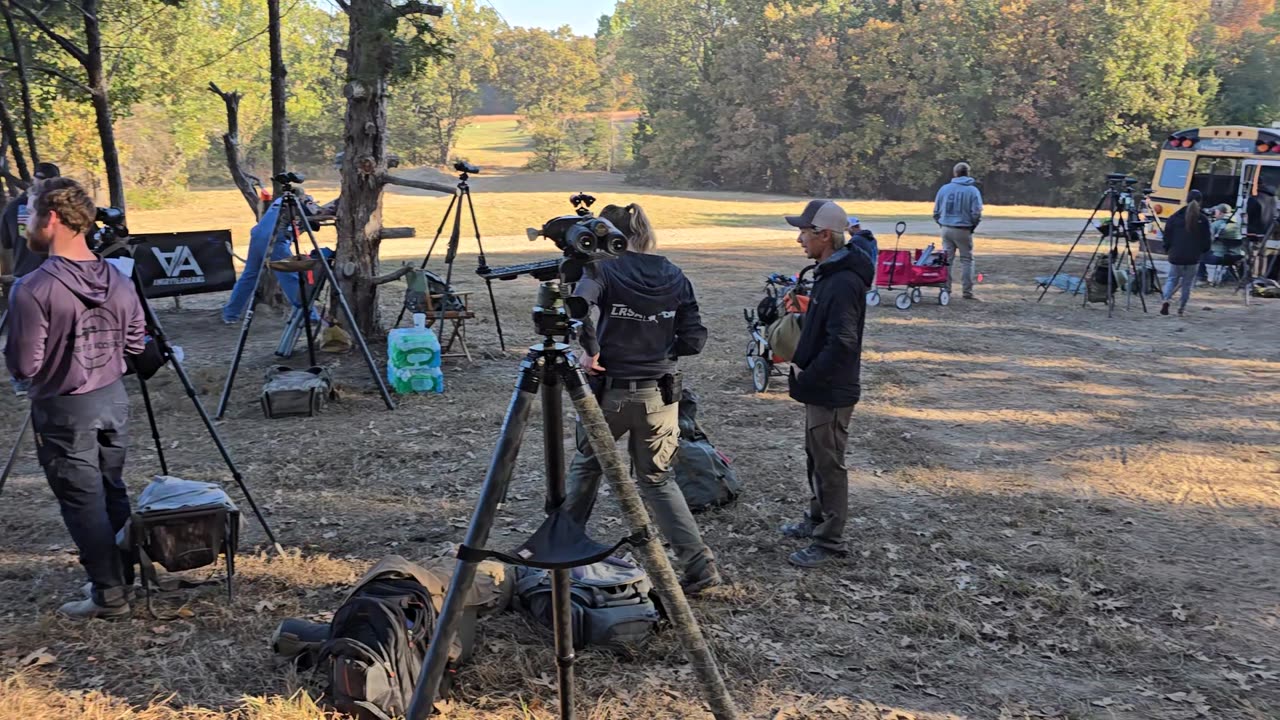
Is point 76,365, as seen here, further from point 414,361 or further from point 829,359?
point 414,361

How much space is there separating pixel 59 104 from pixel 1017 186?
126 feet

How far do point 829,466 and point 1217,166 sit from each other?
18.9 meters

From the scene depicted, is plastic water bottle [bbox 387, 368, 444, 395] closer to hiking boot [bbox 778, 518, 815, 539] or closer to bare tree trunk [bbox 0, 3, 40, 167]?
hiking boot [bbox 778, 518, 815, 539]

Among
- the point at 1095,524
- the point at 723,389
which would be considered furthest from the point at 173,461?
the point at 1095,524

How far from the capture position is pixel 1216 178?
1956 centimetres

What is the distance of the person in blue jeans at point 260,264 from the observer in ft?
33.6

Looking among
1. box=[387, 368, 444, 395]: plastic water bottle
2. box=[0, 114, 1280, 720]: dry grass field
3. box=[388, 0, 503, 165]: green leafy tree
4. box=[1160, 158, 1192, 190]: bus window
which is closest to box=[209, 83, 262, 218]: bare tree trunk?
box=[0, 114, 1280, 720]: dry grass field

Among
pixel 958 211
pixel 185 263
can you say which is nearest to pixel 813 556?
pixel 185 263

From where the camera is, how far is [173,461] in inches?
281

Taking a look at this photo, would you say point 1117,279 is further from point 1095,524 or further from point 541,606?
point 541,606

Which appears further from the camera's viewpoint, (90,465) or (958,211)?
(958,211)

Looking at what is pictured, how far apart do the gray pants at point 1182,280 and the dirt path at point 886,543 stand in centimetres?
299

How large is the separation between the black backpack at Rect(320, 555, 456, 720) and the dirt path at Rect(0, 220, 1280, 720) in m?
0.35

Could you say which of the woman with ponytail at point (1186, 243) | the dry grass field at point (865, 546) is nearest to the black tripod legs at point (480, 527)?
the dry grass field at point (865, 546)
